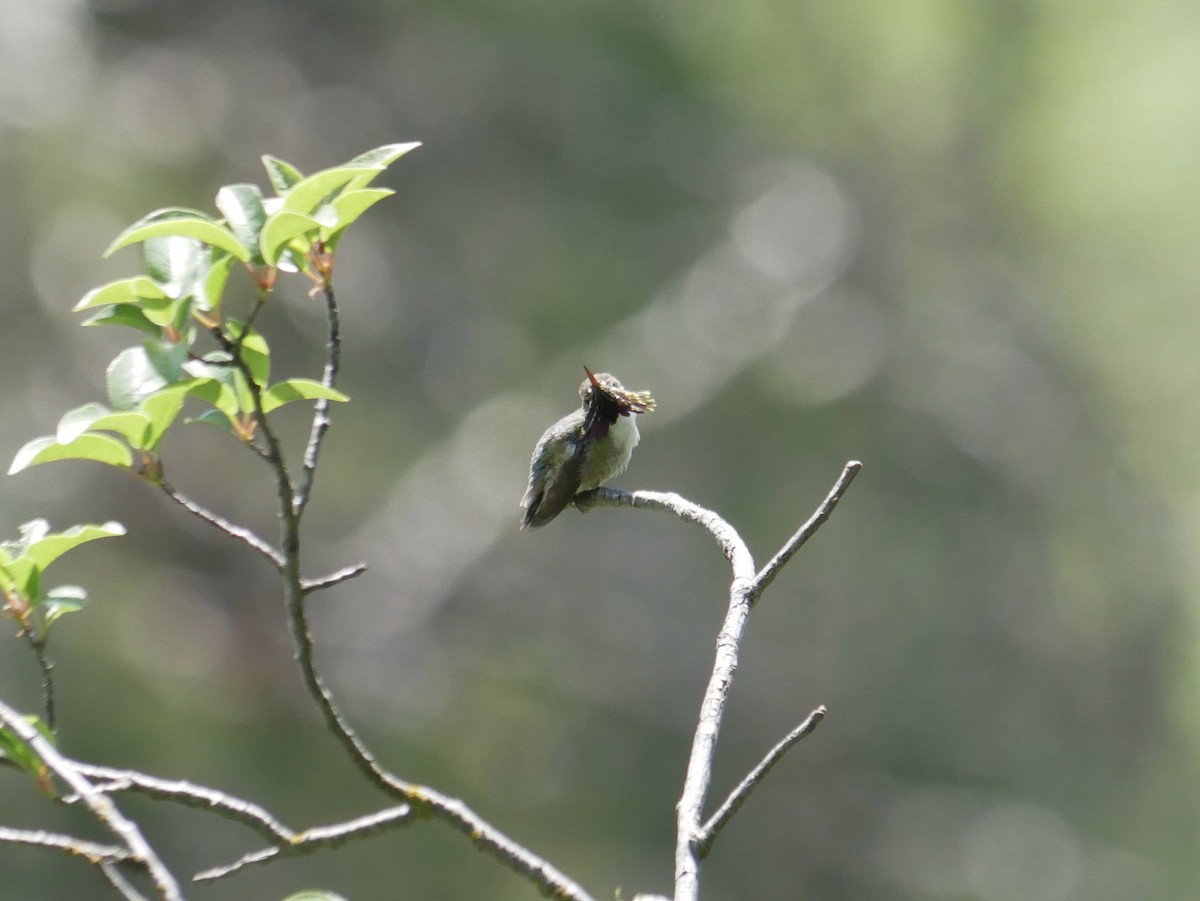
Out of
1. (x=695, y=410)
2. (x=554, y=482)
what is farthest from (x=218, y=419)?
(x=695, y=410)

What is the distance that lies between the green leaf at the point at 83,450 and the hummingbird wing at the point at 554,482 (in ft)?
4.26

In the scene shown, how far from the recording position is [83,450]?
927 millimetres

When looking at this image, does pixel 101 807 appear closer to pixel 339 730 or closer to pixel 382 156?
pixel 339 730

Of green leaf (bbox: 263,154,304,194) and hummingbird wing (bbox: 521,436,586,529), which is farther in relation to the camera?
hummingbird wing (bbox: 521,436,586,529)

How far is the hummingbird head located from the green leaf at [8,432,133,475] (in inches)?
49.6

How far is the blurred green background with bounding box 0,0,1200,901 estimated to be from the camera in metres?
5.26

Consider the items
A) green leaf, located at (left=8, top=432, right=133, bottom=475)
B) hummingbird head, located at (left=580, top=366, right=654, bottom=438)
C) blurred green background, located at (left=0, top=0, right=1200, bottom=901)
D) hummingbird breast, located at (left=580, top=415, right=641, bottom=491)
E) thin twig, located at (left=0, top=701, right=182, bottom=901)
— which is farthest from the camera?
blurred green background, located at (left=0, top=0, right=1200, bottom=901)

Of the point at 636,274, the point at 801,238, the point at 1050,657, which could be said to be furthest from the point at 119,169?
the point at 1050,657

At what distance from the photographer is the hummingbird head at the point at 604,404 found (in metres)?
2.17

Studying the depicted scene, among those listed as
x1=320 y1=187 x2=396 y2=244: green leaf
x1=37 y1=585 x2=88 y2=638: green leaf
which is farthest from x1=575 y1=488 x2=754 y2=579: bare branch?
x1=37 y1=585 x2=88 y2=638: green leaf

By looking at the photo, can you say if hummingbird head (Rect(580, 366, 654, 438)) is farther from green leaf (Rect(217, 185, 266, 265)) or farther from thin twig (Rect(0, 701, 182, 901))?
thin twig (Rect(0, 701, 182, 901))

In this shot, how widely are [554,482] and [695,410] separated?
3.67 meters

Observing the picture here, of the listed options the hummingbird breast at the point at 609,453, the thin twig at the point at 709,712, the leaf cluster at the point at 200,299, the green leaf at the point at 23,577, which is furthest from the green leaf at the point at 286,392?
the hummingbird breast at the point at 609,453

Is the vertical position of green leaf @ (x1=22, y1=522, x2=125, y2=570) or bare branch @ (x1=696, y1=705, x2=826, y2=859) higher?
green leaf @ (x1=22, y1=522, x2=125, y2=570)
